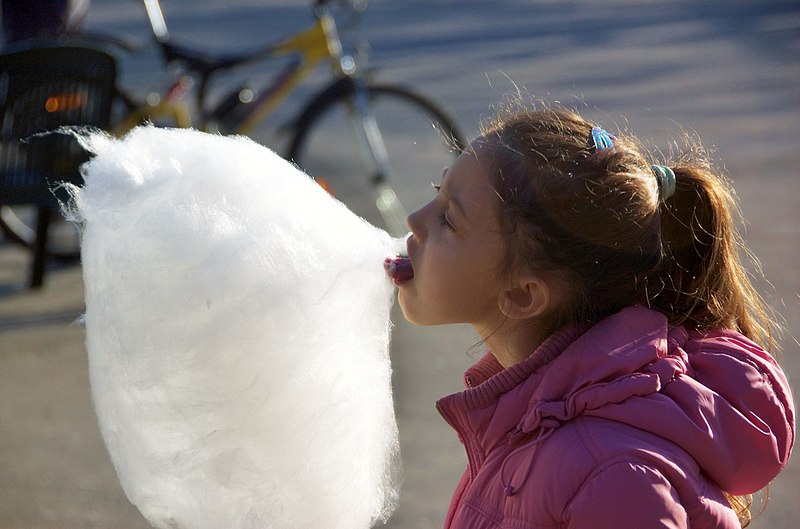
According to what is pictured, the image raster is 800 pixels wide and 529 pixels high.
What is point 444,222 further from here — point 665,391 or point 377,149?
point 377,149

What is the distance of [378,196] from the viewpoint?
537 centimetres

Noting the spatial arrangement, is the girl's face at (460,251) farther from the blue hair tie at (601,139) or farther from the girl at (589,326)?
the blue hair tie at (601,139)

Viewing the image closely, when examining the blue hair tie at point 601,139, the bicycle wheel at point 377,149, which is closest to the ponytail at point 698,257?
the blue hair tie at point 601,139

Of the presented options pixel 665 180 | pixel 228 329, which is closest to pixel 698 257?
pixel 665 180

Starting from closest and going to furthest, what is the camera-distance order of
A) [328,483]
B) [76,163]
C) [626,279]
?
[626,279] < [328,483] < [76,163]

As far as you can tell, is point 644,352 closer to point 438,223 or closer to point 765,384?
point 765,384

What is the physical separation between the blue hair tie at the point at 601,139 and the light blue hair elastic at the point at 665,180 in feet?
0.30

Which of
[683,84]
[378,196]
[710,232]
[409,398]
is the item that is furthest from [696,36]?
[710,232]

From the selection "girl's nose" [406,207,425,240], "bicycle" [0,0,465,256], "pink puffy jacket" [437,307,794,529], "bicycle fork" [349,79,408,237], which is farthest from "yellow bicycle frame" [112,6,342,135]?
"pink puffy jacket" [437,307,794,529]

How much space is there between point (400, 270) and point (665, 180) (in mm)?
427

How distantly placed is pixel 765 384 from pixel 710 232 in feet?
0.86

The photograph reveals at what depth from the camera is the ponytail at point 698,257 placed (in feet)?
5.07

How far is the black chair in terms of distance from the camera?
4.34 meters

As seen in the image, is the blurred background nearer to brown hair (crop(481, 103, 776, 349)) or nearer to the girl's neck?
brown hair (crop(481, 103, 776, 349))
